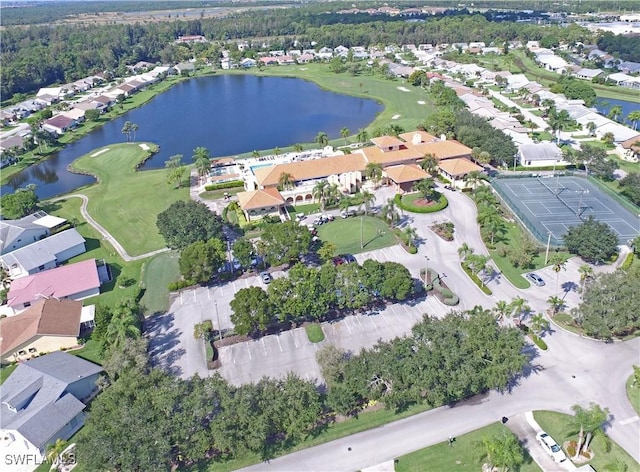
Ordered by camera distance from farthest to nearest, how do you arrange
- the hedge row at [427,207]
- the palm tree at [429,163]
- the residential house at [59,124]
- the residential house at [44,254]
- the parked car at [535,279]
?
the residential house at [59,124]
the palm tree at [429,163]
the hedge row at [427,207]
the residential house at [44,254]
the parked car at [535,279]

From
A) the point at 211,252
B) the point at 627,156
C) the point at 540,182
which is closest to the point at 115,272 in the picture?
the point at 211,252

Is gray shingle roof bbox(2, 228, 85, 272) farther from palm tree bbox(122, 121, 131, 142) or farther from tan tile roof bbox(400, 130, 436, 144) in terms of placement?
tan tile roof bbox(400, 130, 436, 144)

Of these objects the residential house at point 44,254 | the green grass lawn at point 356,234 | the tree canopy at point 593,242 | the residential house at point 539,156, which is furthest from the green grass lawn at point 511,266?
the residential house at point 44,254

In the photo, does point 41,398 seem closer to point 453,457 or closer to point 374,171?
point 453,457

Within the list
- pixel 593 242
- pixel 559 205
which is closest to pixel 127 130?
pixel 559 205

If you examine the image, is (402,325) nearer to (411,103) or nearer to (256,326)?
(256,326)

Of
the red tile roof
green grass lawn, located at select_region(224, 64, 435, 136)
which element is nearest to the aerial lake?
green grass lawn, located at select_region(224, 64, 435, 136)

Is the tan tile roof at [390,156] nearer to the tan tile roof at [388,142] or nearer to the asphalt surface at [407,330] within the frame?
the tan tile roof at [388,142]
